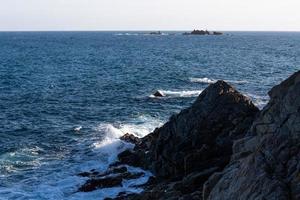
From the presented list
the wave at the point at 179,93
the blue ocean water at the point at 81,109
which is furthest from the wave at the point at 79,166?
the wave at the point at 179,93

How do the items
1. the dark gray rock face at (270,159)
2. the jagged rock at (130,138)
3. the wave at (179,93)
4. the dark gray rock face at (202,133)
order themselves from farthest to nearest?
1. the wave at (179,93)
2. the jagged rock at (130,138)
3. the dark gray rock face at (202,133)
4. the dark gray rock face at (270,159)

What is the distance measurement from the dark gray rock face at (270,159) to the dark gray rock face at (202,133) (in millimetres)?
5854

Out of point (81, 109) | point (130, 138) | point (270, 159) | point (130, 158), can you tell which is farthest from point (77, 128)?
point (270, 159)

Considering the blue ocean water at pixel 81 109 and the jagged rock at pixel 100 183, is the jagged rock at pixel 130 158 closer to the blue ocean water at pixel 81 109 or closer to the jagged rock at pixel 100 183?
the blue ocean water at pixel 81 109

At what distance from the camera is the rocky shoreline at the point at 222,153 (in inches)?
605

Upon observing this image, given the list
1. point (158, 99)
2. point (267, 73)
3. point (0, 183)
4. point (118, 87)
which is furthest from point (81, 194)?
point (267, 73)

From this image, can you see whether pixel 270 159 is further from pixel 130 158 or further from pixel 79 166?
pixel 79 166

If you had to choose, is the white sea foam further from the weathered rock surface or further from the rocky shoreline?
the weathered rock surface

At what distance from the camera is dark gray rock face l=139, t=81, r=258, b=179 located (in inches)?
1032

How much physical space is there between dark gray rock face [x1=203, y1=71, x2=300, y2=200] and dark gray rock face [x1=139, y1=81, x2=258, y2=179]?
585 centimetres

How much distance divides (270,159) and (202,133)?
11985mm

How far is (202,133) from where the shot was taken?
27906 millimetres

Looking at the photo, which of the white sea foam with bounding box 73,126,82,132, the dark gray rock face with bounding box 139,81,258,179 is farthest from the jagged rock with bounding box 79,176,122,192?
the white sea foam with bounding box 73,126,82,132

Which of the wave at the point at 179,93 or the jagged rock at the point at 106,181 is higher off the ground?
the wave at the point at 179,93
